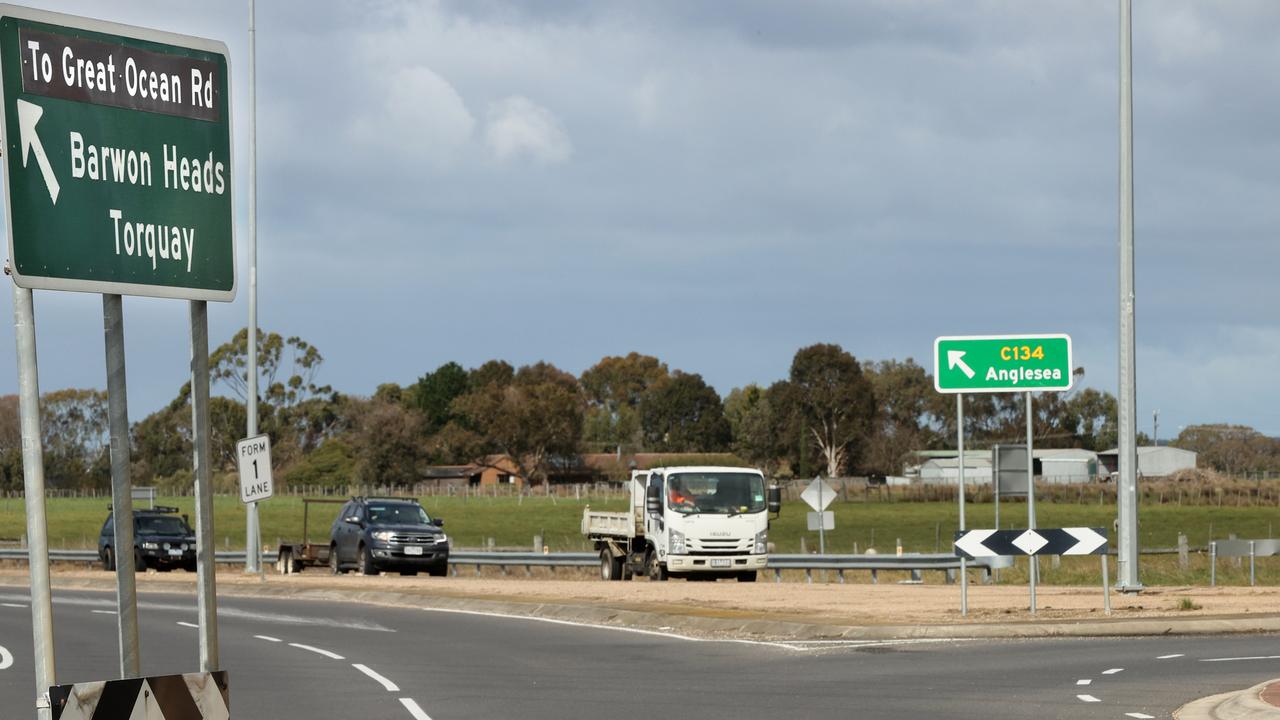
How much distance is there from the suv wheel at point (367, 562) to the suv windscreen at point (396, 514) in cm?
78

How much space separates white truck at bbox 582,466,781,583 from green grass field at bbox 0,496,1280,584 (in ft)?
32.7

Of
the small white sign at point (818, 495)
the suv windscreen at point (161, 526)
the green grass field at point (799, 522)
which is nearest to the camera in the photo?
the small white sign at point (818, 495)

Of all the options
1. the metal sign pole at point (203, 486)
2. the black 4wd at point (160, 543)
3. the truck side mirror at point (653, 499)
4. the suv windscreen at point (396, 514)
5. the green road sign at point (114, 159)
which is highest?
the green road sign at point (114, 159)

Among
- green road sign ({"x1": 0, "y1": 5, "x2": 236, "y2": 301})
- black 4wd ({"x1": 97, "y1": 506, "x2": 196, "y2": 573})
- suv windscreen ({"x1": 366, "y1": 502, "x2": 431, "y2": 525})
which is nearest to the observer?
green road sign ({"x1": 0, "y1": 5, "x2": 236, "y2": 301})

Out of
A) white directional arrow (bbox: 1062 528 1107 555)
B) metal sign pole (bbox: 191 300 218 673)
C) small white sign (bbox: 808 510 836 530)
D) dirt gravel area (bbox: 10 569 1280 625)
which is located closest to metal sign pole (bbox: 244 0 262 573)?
dirt gravel area (bbox: 10 569 1280 625)

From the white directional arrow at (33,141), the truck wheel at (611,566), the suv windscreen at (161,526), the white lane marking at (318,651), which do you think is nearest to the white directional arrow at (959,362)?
the white lane marking at (318,651)

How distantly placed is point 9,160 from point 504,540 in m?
64.8

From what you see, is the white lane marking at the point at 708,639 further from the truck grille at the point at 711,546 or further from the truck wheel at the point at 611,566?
the truck wheel at the point at 611,566

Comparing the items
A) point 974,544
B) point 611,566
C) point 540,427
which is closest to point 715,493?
point 611,566

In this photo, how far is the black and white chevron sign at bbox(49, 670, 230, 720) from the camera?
18.3 ft

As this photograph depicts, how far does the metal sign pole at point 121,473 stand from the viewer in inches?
226

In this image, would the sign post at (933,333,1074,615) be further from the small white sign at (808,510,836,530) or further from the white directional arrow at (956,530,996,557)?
the small white sign at (808,510,836,530)

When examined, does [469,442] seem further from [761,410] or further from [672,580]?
[672,580]

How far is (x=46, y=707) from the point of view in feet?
18.1
